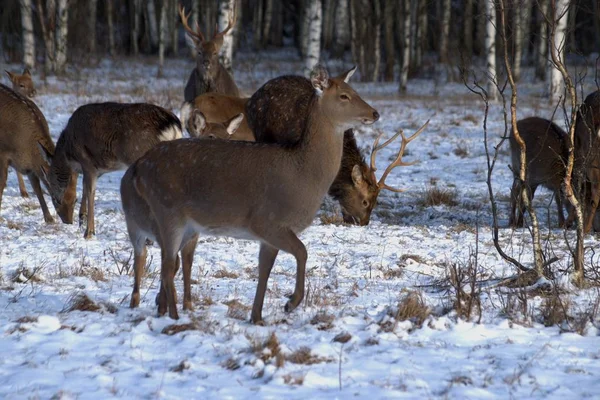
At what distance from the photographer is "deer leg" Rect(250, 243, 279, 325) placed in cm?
559

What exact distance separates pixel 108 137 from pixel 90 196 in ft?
2.13

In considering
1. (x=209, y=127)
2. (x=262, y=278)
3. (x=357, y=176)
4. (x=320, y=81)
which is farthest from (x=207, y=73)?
(x=262, y=278)

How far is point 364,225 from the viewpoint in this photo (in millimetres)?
10281

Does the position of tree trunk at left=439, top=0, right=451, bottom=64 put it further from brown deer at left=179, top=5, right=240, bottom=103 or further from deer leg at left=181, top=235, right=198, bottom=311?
deer leg at left=181, top=235, right=198, bottom=311

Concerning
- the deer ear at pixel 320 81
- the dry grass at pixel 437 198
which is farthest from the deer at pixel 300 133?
the deer ear at pixel 320 81

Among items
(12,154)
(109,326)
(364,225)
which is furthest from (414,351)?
(12,154)

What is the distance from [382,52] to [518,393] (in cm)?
3286

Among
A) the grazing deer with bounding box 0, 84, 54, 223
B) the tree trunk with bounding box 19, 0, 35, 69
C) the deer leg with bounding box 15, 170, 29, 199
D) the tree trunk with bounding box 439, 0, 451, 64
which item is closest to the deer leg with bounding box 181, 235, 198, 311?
the grazing deer with bounding box 0, 84, 54, 223

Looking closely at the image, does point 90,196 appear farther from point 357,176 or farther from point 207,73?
point 207,73

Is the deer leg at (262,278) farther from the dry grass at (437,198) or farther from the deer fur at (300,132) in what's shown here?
the dry grass at (437,198)

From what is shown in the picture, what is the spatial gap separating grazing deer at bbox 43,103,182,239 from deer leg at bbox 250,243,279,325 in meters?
3.85

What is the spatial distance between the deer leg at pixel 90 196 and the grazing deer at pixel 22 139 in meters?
1.04

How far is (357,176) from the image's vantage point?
34.8 ft

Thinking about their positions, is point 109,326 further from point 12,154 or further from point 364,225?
point 12,154
